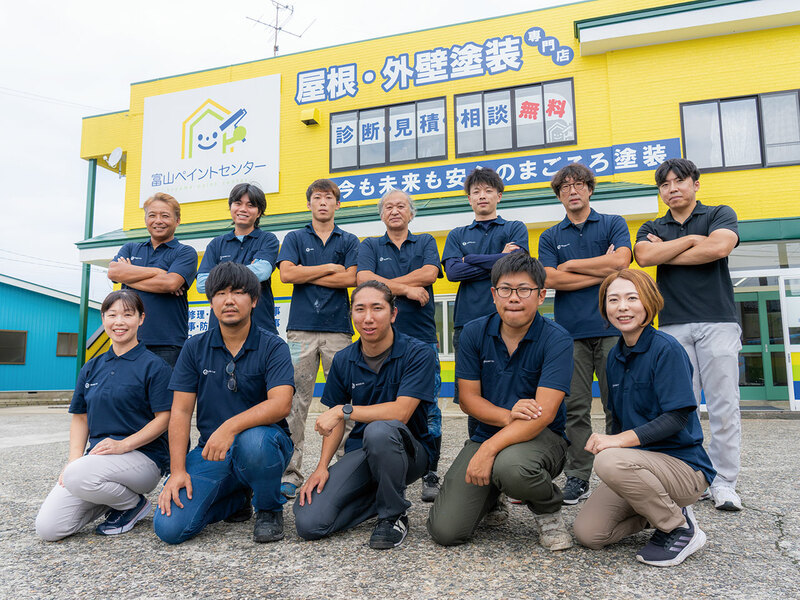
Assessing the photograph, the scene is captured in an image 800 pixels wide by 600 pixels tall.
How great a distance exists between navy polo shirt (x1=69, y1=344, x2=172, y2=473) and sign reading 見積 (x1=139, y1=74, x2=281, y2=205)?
8.75 m

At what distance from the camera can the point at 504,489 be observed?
8.48 feet

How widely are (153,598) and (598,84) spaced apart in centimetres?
1022

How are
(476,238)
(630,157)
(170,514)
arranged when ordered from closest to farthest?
(170,514) → (476,238) → (630,157)

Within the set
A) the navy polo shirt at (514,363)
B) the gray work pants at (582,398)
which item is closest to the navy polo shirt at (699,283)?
the gray work pants at (582,398)

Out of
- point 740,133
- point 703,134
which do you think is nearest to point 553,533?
point 703,134

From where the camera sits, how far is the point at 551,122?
Result: 9859 mm

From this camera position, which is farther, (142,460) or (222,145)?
(222,145)

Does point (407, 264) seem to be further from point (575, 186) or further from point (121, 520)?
point (121, 520)

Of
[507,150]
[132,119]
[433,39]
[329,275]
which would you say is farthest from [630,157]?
[132,119]

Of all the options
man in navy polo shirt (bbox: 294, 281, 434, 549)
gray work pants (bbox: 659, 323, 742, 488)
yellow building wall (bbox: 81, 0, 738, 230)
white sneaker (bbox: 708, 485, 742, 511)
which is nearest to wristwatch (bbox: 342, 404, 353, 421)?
man in navy polo shirt (bbox: 294, 281, 434, 549)

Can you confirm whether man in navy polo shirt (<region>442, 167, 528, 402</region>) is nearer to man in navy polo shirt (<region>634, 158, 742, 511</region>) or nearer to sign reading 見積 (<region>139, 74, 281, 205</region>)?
man in navy polo shirt (<region>634, 158, 742, 511</region>)

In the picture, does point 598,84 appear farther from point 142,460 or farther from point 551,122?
point 142,460

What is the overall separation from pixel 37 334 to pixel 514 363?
20.3m

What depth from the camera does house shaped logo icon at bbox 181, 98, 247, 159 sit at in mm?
11828
